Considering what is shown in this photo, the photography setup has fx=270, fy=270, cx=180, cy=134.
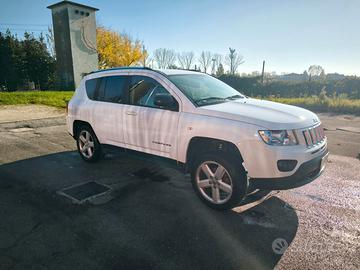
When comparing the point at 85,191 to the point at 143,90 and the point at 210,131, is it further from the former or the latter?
the point at 210,131

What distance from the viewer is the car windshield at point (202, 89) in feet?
13.1

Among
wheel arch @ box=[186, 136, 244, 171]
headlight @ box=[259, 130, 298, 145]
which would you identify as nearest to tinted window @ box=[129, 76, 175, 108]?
wheel arch @ box=[186, 136, 244, 171]

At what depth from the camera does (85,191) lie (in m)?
4.31

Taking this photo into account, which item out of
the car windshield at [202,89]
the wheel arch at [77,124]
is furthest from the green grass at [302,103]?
the car windshield at [202,89]

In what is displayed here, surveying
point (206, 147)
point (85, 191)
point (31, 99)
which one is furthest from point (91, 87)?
point (31, 99)

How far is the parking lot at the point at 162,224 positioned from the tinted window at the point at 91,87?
4.81 feet

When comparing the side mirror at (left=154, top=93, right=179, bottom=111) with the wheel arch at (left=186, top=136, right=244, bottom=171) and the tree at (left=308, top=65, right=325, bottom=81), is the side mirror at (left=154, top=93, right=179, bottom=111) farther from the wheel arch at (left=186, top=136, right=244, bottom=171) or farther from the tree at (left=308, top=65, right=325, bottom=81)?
the tree at (left=308, top=65, right=325, bottom=81)

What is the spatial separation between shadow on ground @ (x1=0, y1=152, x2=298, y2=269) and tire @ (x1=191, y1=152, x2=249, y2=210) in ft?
0.59

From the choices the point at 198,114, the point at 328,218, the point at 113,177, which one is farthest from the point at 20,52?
the point at 328,218

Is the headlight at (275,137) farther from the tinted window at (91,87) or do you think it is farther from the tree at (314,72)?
the tree at (314,72)

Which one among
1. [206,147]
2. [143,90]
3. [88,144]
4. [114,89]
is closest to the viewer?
[206,147]

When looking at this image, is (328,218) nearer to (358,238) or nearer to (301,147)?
(358,238)

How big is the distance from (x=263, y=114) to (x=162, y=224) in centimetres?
190

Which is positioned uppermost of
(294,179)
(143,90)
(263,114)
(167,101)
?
(143,90)
